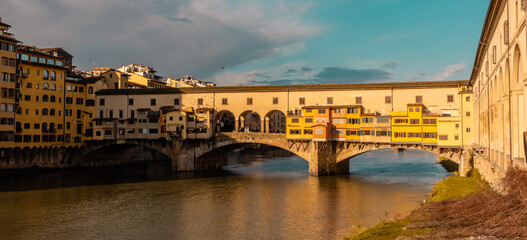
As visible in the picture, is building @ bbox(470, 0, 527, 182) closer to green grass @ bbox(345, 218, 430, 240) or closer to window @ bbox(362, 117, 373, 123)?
green grass @ bbox(345, 218, 430, 240)

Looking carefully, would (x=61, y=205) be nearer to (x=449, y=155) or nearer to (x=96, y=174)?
(x=96, y=174)

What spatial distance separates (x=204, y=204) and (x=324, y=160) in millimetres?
23435

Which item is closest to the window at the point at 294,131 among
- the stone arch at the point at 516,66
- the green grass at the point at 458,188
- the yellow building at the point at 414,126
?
the yellow building at the point at 414,126

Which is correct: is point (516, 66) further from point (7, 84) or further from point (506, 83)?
point (7, 84)

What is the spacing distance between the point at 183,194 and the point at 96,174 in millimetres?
25787

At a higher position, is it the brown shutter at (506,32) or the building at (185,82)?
the building at (185,82)

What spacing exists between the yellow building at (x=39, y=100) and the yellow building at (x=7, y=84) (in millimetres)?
3363

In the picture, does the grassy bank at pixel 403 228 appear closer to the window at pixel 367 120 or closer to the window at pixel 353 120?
the window at pixel 367 120

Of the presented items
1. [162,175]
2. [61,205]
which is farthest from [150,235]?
[162,175]

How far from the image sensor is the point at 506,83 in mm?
21266

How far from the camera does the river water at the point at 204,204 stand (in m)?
28.4

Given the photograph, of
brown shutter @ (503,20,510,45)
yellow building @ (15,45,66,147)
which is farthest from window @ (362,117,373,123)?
yellow building @ (15,45,66,147)

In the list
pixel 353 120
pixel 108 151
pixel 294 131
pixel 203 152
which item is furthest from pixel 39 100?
pixel 353 120

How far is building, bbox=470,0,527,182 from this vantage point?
17.5 metres
